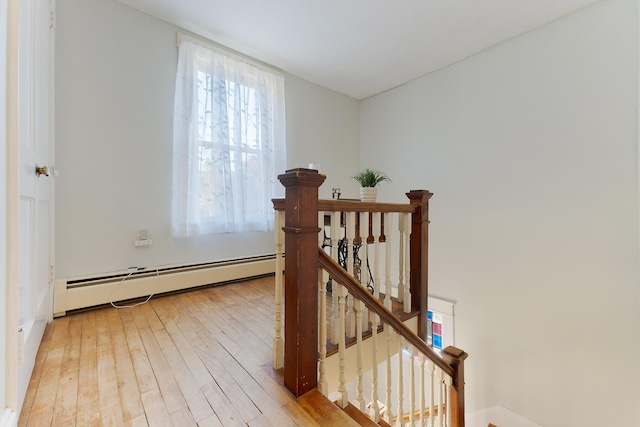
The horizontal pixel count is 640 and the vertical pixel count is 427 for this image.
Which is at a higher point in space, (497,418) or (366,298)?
(366,298)

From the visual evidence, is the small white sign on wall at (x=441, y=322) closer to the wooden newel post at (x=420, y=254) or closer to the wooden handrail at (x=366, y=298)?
the wooden newel post at (x=420, y=254)

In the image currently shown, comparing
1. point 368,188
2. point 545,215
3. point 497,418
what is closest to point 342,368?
point 368,188

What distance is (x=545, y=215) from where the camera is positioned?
2584 mm

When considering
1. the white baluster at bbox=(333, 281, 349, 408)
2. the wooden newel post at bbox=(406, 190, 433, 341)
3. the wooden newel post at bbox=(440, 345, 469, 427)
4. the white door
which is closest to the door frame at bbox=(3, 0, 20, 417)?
the white door

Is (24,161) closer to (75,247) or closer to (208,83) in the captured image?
(75,247)

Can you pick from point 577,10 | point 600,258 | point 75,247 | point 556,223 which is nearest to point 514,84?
point 577,10

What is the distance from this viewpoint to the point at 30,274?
48.4 inches

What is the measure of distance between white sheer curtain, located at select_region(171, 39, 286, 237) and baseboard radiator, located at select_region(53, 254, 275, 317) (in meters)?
0.38

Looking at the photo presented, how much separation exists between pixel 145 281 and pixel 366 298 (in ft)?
6.66

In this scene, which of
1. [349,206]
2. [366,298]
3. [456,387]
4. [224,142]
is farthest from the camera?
[224,142]

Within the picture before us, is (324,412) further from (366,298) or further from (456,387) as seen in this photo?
(456,387)

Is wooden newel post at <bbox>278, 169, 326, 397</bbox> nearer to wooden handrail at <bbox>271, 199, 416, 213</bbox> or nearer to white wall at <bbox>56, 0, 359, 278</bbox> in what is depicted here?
wooden handrail at <bbox>271, 199, 416, 213</bbox>

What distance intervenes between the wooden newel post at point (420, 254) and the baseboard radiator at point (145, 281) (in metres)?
Answer: 1.77

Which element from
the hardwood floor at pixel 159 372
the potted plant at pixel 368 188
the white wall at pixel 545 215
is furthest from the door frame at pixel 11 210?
the white wall at pixel 545 215
